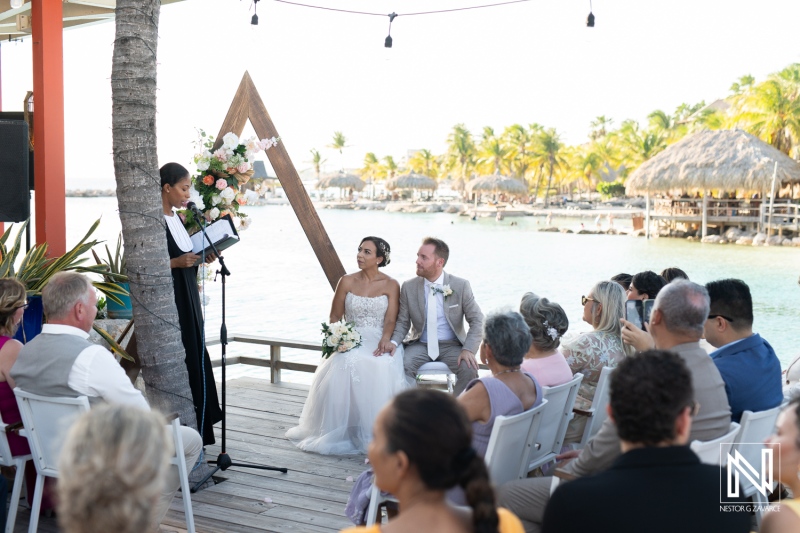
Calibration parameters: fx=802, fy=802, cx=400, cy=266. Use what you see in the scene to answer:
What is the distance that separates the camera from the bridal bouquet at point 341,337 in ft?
17.8

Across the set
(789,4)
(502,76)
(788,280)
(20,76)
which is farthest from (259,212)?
(20,76)

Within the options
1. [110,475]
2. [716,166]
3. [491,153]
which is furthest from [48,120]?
[491,153]

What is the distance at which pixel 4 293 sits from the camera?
3465 mm

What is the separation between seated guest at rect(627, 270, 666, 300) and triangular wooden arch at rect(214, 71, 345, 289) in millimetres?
2433

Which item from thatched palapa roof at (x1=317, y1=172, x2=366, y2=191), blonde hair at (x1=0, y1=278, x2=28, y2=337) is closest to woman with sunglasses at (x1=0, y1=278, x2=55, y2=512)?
blonde hair at (x1=0, y1=278, x2=28, y2=337)

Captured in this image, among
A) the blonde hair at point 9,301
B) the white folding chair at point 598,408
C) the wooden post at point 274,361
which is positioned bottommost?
the wooden post at point 274,361

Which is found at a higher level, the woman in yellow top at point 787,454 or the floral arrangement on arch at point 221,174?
the floral arrangement on arch at point 221,174

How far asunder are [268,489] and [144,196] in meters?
1.70

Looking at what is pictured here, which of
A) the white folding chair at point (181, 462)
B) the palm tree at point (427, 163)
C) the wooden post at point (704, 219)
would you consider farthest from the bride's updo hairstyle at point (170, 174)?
the palm tree at point (427, 163)

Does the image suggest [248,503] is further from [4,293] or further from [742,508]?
[742,508]

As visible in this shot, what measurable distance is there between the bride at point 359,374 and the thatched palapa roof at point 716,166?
27.0 meters

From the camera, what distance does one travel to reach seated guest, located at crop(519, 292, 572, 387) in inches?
144

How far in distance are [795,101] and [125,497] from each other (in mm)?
43313

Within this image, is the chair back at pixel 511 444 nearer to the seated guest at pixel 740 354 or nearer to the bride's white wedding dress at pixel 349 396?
the seated guest at pixel 740 354
